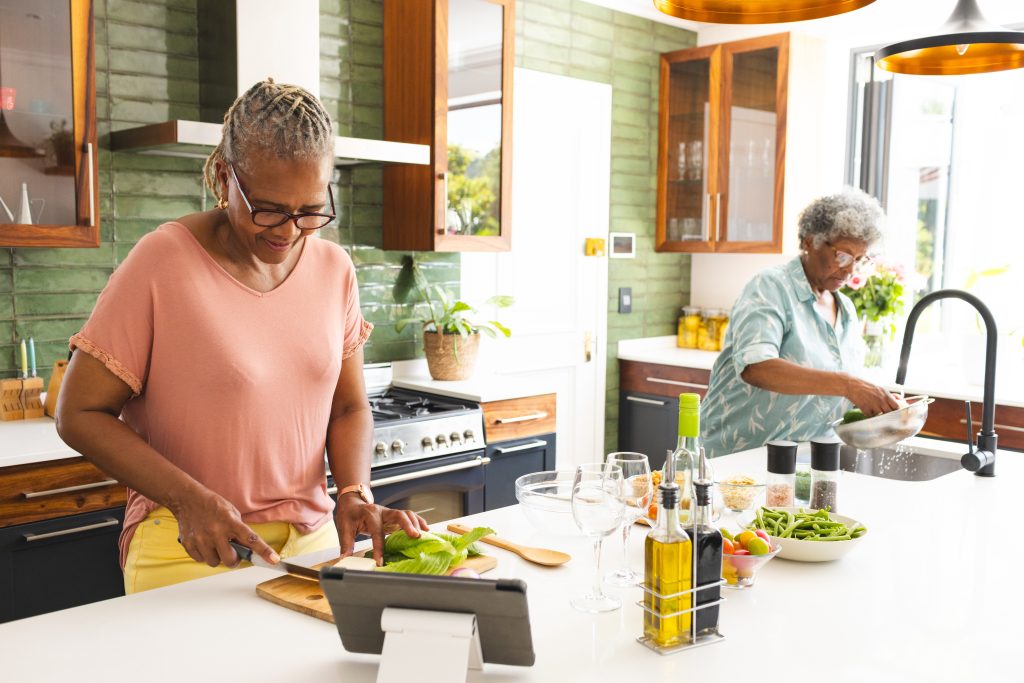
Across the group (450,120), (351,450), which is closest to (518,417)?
(450,120)

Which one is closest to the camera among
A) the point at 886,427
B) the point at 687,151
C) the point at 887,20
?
the point at 886,427

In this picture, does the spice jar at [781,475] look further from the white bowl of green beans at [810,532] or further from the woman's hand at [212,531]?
the woman's hand at [212,531]

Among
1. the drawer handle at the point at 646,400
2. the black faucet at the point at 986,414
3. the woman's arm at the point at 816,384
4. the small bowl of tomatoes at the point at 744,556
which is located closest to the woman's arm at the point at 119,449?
the small bowl of tomatoes at the point at 744,556

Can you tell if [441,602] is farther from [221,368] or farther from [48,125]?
[48,125]

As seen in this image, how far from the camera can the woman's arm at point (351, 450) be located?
5.30 ft

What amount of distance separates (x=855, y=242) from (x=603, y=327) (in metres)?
2.09

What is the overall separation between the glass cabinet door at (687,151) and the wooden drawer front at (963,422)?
1.44m

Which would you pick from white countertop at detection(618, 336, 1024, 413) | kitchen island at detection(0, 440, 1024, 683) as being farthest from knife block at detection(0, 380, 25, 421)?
white countertop at detection(618, 336, 1024, 413)

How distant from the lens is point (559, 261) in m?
4.52

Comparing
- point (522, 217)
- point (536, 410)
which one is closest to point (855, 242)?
point (536, 410)

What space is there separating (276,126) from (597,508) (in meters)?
0.82

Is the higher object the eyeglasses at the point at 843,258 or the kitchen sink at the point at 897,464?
the eyeglasses at the point at 843,258

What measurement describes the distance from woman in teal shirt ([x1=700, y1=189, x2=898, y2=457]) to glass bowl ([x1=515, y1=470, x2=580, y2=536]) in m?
1.16

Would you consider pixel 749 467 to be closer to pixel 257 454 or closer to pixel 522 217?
pixel 257 454
